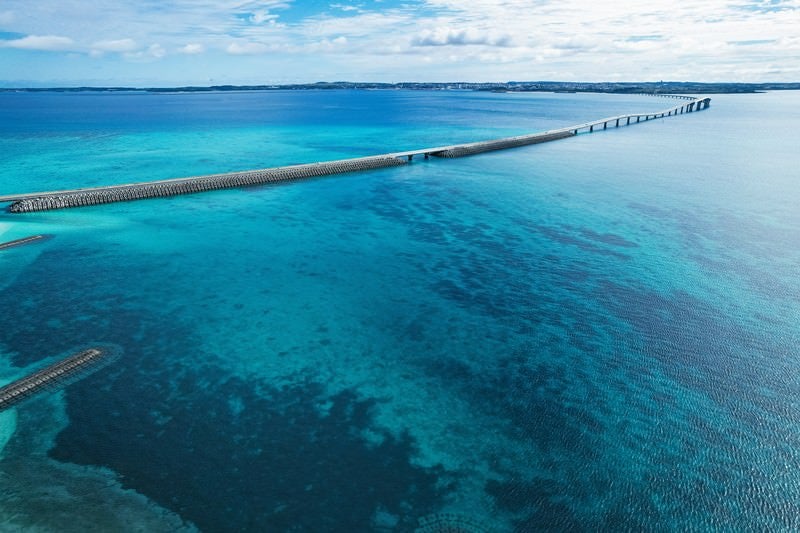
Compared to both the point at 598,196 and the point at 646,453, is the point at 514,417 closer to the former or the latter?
the point at 646,453

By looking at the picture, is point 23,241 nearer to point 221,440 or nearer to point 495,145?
point 221,440

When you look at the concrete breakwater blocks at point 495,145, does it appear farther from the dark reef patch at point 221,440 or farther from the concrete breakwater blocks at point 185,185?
the dark reef patch at point 221,440

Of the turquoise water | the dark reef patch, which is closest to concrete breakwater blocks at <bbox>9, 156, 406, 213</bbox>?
the turquoise water

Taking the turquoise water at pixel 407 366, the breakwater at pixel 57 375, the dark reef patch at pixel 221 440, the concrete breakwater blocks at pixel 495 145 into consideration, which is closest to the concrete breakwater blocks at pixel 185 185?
the turquoise water at pixel 407 366

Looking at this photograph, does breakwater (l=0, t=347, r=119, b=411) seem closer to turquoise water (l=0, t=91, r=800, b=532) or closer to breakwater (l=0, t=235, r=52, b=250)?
turquoise water (l=0, t=91, r=800, b=532)

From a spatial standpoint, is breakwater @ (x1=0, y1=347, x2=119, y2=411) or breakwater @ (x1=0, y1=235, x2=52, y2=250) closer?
breakwater @ (x1=0, y1=347, x2=119, y2=411)

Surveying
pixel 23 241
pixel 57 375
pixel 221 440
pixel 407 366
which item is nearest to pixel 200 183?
pixel 23 241
